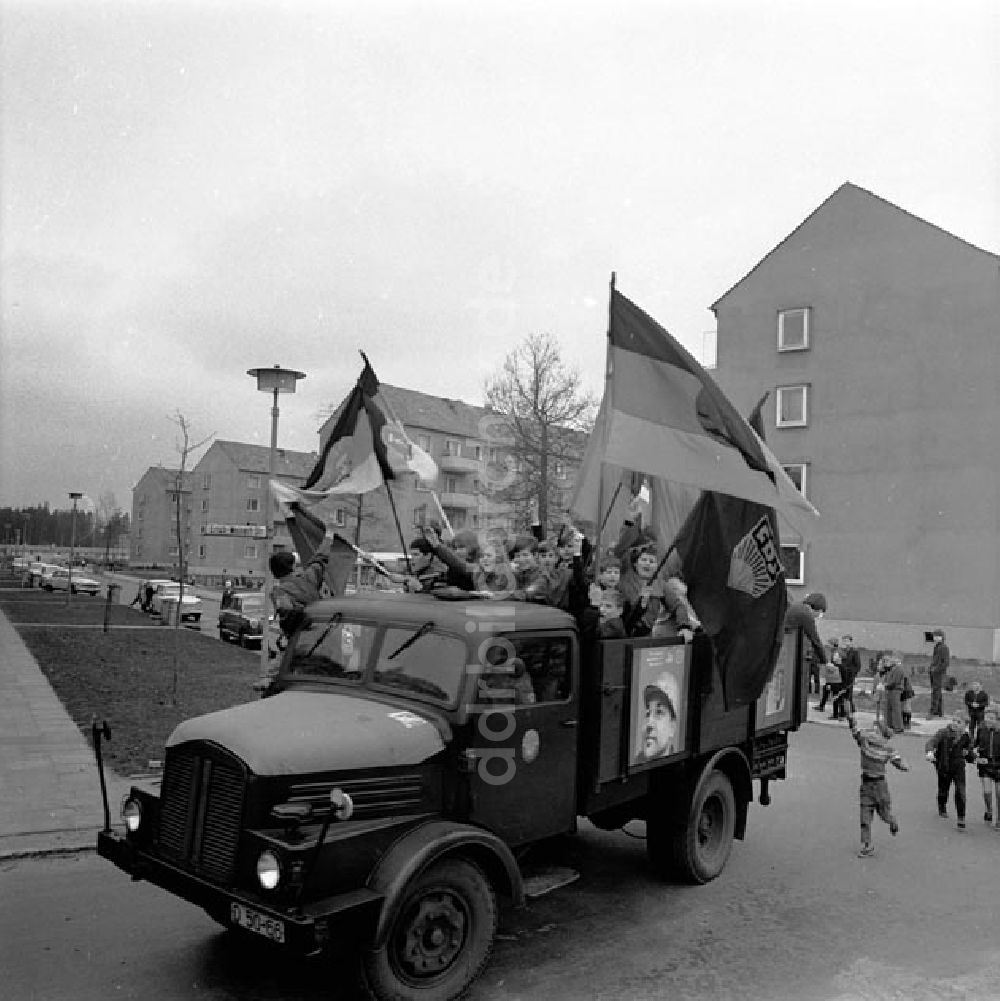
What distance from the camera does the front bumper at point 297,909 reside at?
4.23 meters

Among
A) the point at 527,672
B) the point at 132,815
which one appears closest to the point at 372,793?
the point at 527,672

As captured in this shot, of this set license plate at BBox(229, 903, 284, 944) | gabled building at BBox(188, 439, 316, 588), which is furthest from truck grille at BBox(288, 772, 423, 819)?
gabled building at BBox(188, 439, 316, 588)

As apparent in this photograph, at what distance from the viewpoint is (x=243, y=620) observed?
2642 centimetres

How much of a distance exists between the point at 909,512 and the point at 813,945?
23112 mm

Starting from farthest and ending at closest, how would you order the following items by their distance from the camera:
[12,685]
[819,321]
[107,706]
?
[819,321] < [12,685] < [107,706]

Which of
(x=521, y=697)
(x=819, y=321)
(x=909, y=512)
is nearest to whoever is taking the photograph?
(x=521, y=697)

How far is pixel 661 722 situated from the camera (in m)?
6.54

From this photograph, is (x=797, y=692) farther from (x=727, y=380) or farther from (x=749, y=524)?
(x=727, y=380)

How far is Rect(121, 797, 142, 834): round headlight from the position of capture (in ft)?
17.1

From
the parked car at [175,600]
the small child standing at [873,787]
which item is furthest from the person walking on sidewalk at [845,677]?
the parked car at [175,600]

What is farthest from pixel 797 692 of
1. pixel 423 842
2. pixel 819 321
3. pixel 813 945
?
pixel 819 321

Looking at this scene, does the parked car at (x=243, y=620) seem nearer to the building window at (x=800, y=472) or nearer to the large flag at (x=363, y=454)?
the building window at (x=800, y=472)

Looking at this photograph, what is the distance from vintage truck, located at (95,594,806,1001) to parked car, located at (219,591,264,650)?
2045cm

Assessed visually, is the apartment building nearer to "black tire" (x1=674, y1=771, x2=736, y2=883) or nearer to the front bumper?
"black tire" (x1=674, y1=771, x2=736, y2=883)
